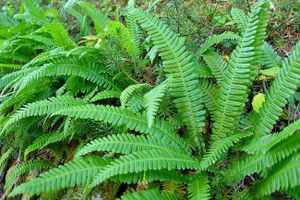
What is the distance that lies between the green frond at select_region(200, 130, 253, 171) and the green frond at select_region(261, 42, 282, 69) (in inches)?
30.7

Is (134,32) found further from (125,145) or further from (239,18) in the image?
(125,145)

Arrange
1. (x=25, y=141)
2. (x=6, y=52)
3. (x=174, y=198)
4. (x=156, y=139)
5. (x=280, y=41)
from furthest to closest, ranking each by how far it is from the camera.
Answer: (x=6, y=52) → (x=25, y=141) → (x=280, y=41) → (x=156, y=139) → (x=174, y=198)

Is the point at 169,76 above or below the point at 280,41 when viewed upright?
below

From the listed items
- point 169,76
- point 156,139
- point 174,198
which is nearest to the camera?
point 174,198

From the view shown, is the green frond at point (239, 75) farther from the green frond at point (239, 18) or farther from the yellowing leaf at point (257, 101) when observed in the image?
the green frond at point (239, 18)

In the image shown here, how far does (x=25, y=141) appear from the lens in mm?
3564

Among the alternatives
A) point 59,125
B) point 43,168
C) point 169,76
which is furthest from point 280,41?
point 43,168

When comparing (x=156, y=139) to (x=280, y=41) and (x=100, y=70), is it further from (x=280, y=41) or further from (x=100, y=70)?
(x=280, y=41)

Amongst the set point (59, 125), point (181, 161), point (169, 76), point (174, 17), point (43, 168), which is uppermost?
point (174, 17)

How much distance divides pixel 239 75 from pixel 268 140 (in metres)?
0.57

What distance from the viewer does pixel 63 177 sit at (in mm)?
2371

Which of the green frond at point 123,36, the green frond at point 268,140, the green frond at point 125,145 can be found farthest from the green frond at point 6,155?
the green frond at point 268,140

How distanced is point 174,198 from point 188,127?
590 millimetres

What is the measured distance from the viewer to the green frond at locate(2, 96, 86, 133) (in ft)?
9.62
